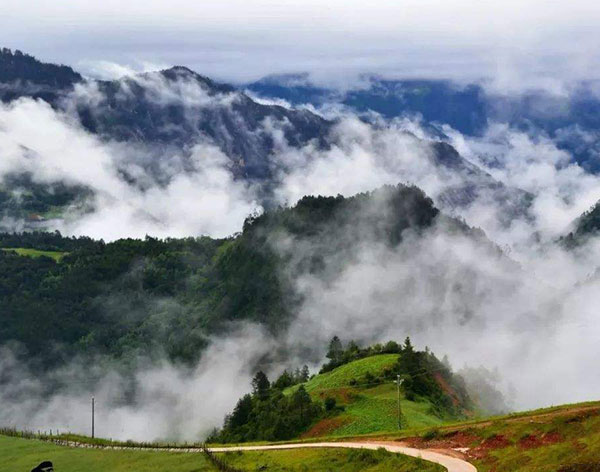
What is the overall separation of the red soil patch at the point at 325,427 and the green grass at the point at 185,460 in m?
41.9

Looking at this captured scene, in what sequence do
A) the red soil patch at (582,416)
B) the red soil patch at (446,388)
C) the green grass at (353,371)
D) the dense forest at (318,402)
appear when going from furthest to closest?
the green grass at (353,371)
the red soil patch at (446,388)
the dense forest at (318,402)
the red soil patch at (582,416)

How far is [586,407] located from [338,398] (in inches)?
3231

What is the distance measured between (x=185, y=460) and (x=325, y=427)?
164 ft

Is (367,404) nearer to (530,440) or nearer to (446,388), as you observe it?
(446,388)

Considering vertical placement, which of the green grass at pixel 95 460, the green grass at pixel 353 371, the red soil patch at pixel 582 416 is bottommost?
the red soil patch at pixel 582 416

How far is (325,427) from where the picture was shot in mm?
138875

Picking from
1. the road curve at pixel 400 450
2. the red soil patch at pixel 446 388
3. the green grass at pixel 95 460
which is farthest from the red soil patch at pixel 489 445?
the red soil patch at pixel 446 388

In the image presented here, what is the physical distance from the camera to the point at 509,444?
6994 cm

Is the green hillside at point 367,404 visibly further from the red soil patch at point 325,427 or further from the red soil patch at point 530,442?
the red soil patch at point 530,442

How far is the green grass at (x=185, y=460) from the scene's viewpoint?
76.2 metres

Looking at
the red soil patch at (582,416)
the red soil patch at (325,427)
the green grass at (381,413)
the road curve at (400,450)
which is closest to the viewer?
the road curve at (400,450)

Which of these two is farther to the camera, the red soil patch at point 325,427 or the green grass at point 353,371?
the green grass at point 353,371

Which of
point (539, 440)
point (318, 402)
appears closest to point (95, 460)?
point (539, 440)

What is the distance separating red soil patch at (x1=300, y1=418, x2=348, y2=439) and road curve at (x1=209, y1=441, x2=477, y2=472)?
39.1m
